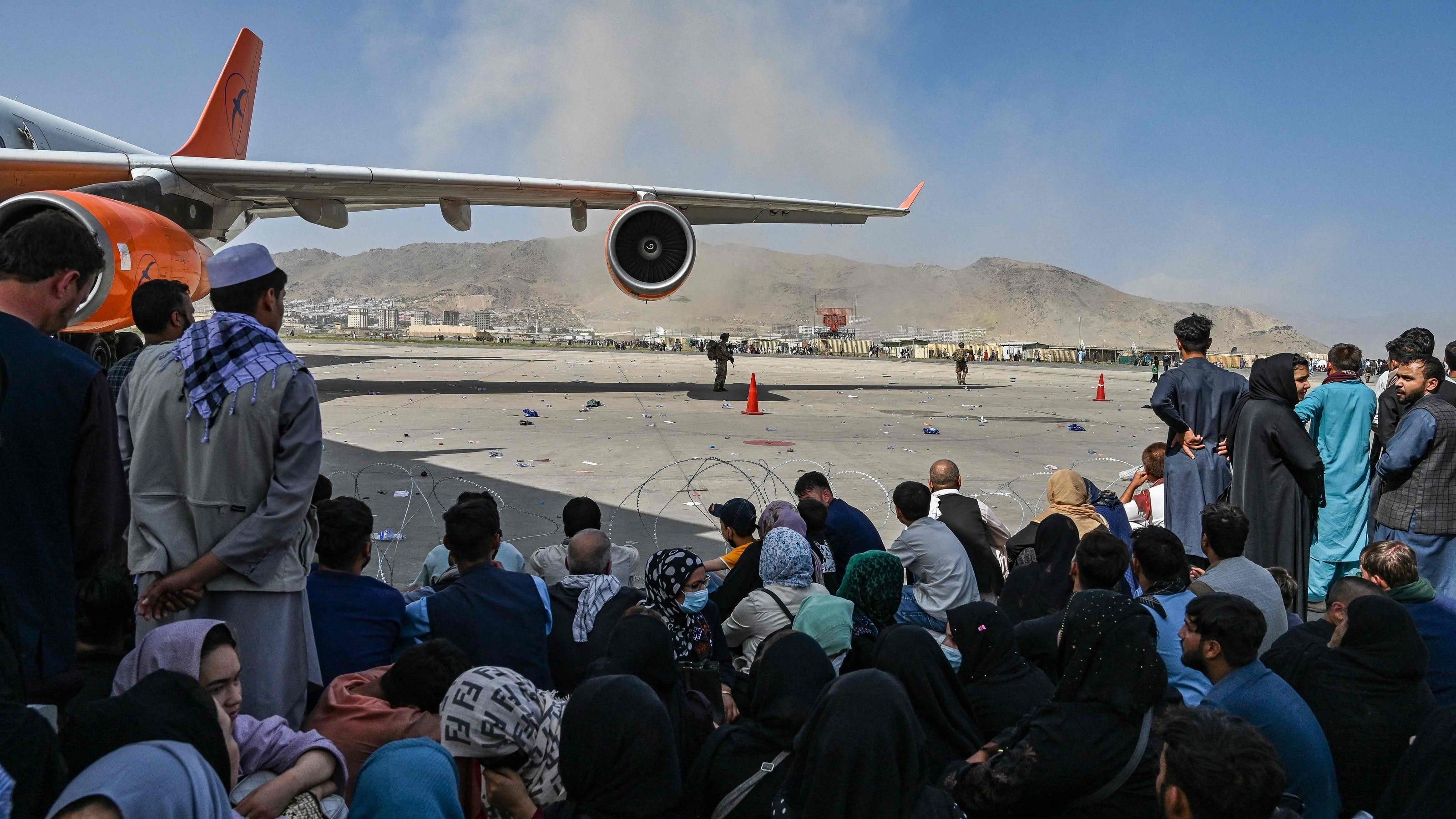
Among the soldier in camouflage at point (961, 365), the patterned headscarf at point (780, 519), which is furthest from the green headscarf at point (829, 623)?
the soldier in camouflage at point (961, 365)

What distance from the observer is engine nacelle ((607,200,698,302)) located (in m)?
14.3

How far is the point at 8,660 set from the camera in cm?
197

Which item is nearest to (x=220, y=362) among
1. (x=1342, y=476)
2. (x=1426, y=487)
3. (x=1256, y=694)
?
(x=1256, y=694)

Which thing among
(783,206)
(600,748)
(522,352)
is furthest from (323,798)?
(522,352)

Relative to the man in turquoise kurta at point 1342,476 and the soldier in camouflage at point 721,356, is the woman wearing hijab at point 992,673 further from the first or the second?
the soldier in camouflage at point 721,356

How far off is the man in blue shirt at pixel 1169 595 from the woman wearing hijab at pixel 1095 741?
24.3 inches

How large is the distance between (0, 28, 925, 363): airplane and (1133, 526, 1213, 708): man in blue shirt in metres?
7.89

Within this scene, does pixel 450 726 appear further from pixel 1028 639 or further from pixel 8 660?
pixel 1028 639

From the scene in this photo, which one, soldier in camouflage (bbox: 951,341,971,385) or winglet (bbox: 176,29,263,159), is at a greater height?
winglet (bbox: 176,29,263,159)

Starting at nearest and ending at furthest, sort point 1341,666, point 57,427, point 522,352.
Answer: point 57,427 < point 1341,666 < point 522,352

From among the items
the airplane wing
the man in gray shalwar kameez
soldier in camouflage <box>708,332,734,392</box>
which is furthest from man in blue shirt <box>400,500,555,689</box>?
soldier in camouflage <box>708,332,734,392</box>

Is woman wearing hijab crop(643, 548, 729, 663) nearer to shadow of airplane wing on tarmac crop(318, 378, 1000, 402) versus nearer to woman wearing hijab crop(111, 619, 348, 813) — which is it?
woman wearing hijab crop(111, 619, 348, 813)

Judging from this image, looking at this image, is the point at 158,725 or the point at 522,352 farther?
the point at 522,352

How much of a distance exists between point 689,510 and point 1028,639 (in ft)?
14.3
